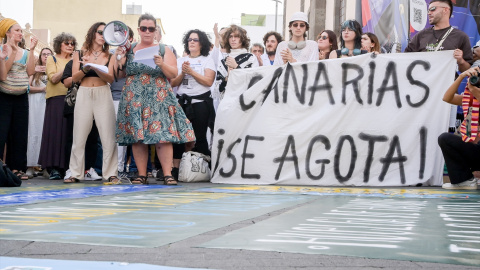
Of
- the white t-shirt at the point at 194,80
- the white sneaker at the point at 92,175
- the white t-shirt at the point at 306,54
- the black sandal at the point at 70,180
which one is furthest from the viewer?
the white t-shirt at the point at 306,54

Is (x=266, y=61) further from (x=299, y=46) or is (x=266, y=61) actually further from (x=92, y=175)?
(x=92, y=175)

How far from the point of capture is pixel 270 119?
849 centimetres

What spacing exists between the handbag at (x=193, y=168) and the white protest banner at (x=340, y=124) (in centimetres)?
12

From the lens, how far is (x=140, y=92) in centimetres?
766

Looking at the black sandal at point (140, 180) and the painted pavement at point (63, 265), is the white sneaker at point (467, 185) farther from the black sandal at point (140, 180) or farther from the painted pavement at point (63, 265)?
the painted pavement at point (63, 265)

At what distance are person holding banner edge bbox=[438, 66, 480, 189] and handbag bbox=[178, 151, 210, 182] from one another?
2.72 metres

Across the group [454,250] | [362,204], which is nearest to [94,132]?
[362,204]

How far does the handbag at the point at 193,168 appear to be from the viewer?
848 cm

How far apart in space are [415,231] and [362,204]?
172 cm

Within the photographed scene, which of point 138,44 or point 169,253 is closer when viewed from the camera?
point 169,253

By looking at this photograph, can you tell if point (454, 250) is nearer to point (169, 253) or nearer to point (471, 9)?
point (169, 253)

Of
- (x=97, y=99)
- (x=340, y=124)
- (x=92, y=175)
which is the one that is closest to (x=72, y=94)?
(x=97, y=99)

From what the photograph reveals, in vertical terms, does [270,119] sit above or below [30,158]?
above

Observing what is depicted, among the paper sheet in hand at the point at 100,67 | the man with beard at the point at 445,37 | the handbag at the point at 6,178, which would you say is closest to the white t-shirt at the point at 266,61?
the man with beard at the point at 445,37
